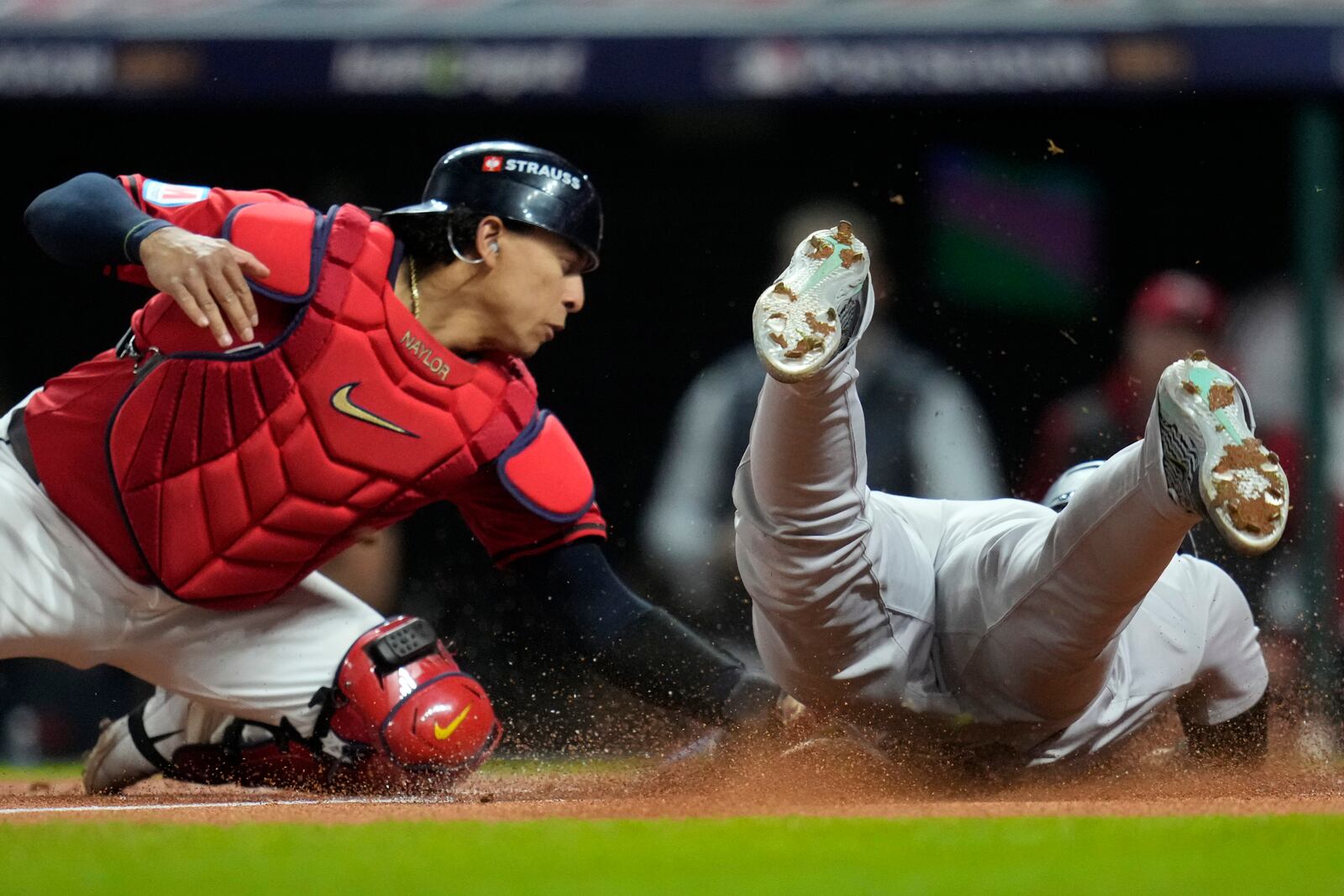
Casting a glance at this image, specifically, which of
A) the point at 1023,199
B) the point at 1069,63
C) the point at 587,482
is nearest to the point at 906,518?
the point at 587,482

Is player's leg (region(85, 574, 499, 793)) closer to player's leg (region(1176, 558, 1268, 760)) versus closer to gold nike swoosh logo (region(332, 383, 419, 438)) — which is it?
gold nike swoosh logo (region(332, 383, 419, 438))

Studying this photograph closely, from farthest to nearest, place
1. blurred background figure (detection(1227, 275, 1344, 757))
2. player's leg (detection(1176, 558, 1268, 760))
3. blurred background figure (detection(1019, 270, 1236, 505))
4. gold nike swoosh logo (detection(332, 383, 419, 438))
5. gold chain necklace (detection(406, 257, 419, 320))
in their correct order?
blurred background figure (detection(1227, 275, 1344, 757)) → blurred background figure (detection(1019, 270, 1236, 505)) → gold chain necklace (detection(406, 257, 419, 320)) → gold nike swoosh logo (detection(332, 383, 419, 438)) → player's leg (detection(1176, 558, 1268, 760))

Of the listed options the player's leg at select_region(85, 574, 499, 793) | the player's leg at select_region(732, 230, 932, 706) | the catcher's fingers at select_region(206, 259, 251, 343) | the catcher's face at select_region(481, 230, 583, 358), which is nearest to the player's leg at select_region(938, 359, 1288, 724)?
the player's leg at select_region(732, 230, 932, 706)

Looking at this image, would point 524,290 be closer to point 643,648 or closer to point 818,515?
point 643,648

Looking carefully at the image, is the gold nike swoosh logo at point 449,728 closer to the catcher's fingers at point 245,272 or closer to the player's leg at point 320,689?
the player's leg at point 320,689

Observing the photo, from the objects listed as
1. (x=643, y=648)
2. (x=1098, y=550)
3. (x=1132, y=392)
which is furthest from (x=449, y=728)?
(x=1132, y=392)

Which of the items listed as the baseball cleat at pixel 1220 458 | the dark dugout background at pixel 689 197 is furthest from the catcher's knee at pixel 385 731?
the dark dugout background at pixel 689 197

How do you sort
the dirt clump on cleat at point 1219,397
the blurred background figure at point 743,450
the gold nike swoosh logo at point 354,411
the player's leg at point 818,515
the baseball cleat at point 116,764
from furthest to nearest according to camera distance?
the blurred background figure at point 743,450 < the baseball cleat at point 116,764 < the gold nike swoosh logo at point 354,411 < the player's leg at point 818,515 < the dirt clump on cleat at point 1219,397

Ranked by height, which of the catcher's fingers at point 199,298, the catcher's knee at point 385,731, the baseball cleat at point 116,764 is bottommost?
the baseball cleat at point 116,764
